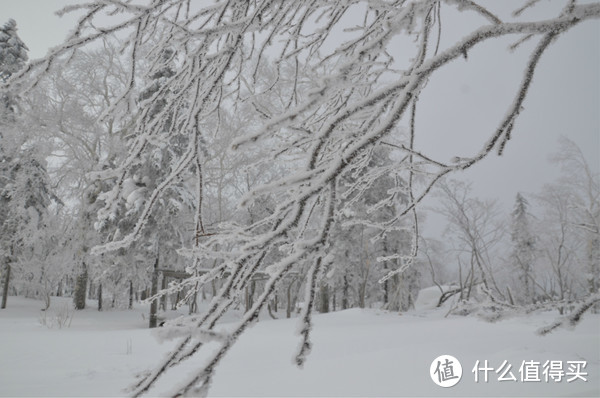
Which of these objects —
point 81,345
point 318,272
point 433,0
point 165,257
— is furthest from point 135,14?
point 165,257

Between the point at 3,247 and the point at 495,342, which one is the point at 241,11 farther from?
the point at 3,247

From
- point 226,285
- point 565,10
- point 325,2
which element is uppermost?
point 325,2

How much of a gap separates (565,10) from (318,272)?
2.80 feet

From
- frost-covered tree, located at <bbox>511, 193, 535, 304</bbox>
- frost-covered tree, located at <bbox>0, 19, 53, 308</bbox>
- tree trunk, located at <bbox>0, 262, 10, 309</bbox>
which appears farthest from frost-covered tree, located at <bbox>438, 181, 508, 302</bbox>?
tree trunk, located at <bbox>0, 262, 10, 309</bbox>

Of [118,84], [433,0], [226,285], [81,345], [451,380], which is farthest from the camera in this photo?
[118,84]

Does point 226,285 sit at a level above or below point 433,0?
below

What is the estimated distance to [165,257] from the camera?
14.1 m

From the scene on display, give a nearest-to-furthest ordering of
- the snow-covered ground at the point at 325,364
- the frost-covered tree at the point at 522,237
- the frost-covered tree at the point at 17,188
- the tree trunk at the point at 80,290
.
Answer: the snow-covered ground at the point at 325,364 < the frost-covered tree at the point at 17,188 < the tree trunk at the point at 80,290 < the frost-covered tree at the point at 522,237

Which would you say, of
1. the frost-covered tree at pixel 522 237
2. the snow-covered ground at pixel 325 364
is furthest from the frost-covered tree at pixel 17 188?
the frost-covered tree at pixel 522 237
